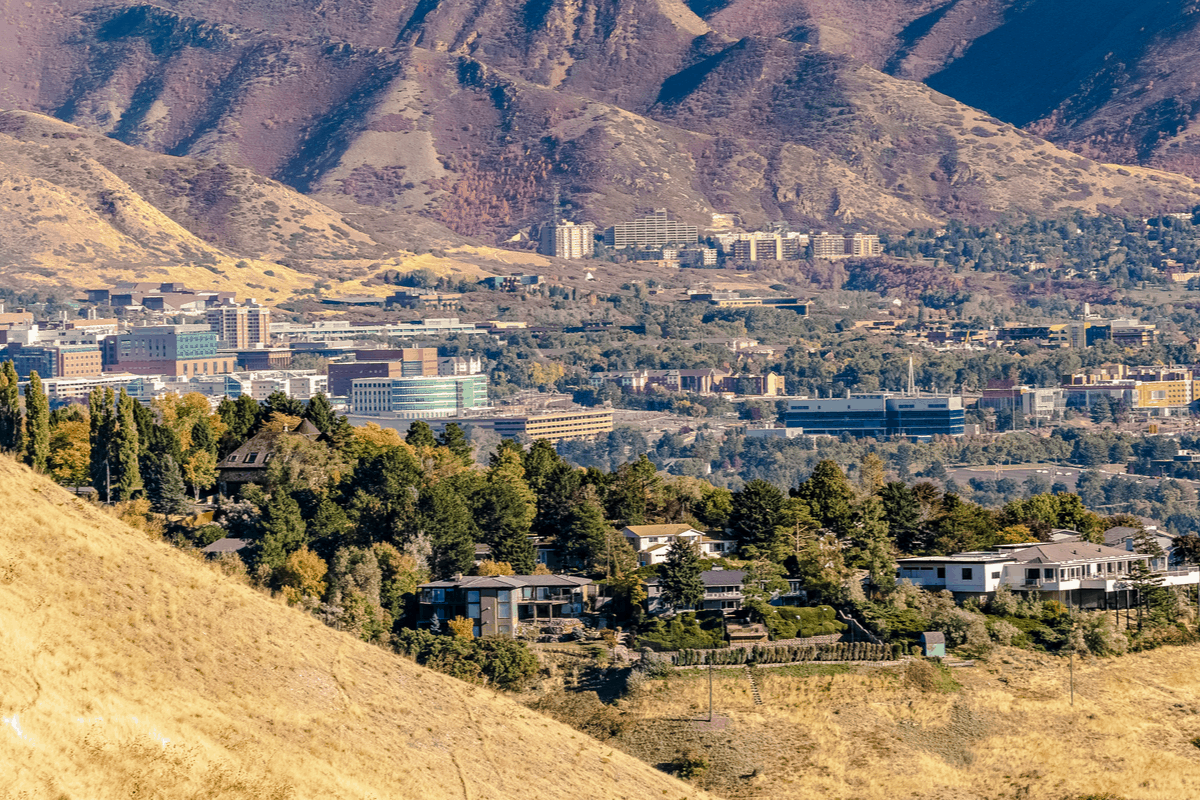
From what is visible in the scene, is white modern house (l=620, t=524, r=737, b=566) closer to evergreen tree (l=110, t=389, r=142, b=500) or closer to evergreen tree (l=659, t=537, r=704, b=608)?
evergreen tree (l=659, t=537, r=704, b=608)

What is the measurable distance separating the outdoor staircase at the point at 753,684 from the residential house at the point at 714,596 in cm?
619

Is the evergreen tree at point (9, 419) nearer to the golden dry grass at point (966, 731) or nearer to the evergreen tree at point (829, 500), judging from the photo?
the golden dry grass at point (966, 731)

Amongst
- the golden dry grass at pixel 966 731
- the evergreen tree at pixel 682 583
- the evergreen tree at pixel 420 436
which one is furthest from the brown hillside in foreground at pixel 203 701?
the evergreen tree at pixel 420 436

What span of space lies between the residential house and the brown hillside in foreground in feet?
96.4

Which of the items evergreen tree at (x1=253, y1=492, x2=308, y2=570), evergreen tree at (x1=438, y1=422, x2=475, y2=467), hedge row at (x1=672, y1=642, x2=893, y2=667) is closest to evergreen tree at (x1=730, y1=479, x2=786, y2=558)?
hedge row at (x1=672, y1=642, x2=893, y2=667)

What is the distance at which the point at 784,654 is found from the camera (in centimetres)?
7706

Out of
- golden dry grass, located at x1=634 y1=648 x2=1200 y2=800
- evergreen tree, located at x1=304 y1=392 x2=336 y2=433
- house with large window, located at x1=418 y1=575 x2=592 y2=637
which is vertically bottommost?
golden dry grass, located at x1=634 y1=648 x2=1200 y2=800

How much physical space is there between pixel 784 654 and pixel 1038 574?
14225 mm

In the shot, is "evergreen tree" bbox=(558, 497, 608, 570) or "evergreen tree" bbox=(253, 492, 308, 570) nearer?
"evergreen tree" bbox=(253, 492, 308, 570)

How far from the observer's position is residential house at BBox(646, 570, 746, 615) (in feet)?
270

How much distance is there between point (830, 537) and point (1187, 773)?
74.7ft

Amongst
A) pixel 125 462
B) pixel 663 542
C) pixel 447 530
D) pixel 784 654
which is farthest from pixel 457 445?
pixel 784 654

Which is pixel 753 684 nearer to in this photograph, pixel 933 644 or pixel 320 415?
pixel 933 644

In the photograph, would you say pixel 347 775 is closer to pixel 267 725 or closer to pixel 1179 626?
pixel 267 725
